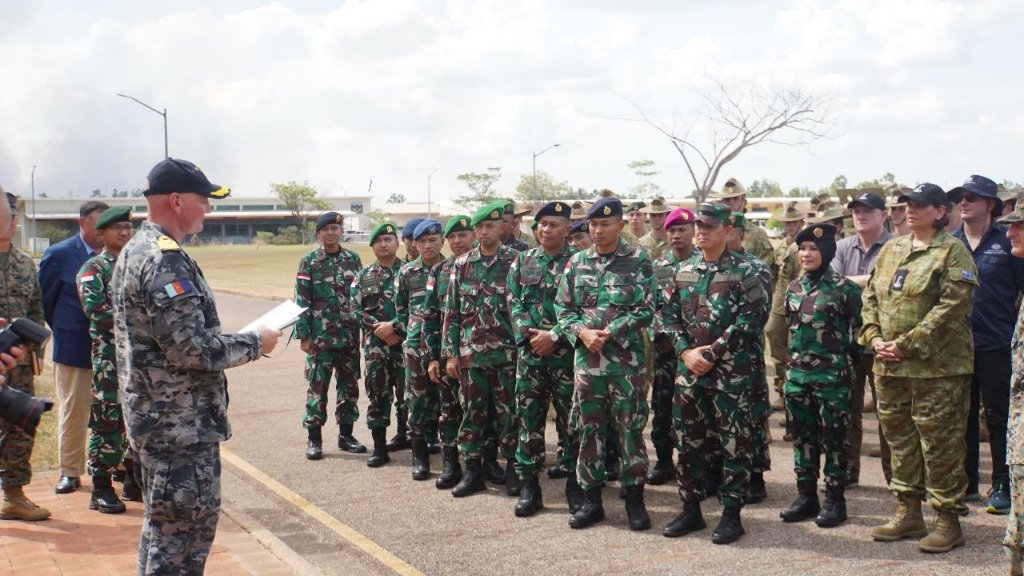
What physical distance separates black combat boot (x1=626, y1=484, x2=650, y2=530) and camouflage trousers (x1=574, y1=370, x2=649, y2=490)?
62 mm

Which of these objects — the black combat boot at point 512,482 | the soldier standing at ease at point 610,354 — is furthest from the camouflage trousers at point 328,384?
the soldier standing at ease at point 610,354

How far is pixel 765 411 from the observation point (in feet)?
22.6

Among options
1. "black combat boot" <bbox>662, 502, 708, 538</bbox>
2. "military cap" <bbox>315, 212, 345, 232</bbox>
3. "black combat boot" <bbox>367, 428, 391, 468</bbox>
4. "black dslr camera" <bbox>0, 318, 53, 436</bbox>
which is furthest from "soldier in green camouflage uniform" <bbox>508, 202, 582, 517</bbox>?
"black dslr camera" <bbox>0, 318, 53, 436</bbox>

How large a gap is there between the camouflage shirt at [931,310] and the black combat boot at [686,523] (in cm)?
148

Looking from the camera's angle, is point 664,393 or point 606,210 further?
point 664,393

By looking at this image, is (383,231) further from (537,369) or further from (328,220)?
(537,369)

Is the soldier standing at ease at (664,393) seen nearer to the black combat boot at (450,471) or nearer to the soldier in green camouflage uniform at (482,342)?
the soldier in green camouflage uniform at (482,342)

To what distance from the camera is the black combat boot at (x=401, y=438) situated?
29.7 ft

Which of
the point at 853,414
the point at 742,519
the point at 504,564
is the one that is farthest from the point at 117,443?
the point at 853,414

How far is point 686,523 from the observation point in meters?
6.27

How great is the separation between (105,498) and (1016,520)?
5.73m

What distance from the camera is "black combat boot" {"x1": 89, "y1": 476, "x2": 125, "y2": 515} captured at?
6.77 meters

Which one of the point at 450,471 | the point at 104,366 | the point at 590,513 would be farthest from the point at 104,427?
the point at 590,513

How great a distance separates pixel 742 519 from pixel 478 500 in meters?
1.95
